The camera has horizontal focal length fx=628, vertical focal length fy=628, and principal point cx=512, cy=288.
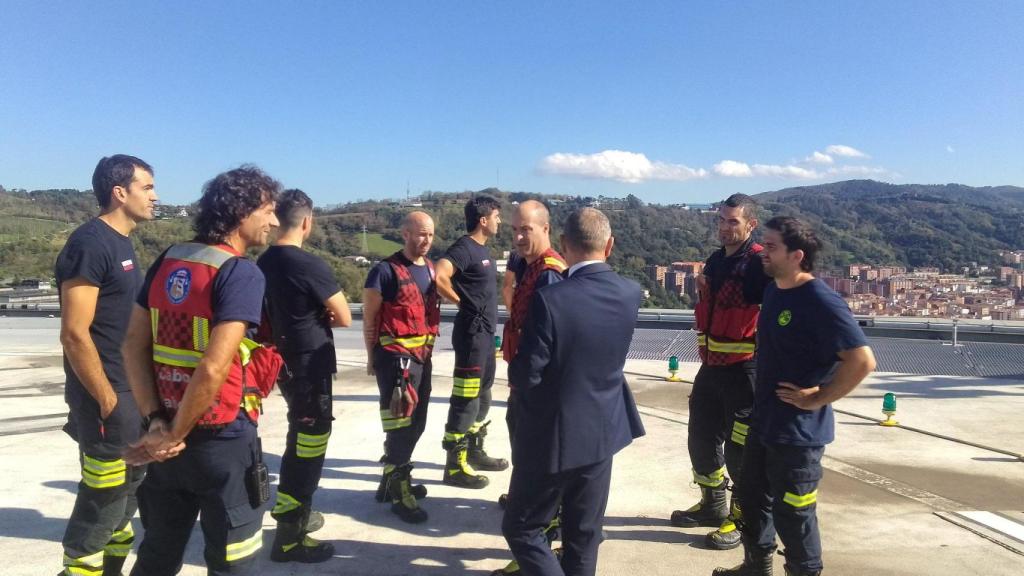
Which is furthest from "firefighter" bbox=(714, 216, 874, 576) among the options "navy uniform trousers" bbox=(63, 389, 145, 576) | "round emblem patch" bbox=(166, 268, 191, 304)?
"navy uniform trousers" bbox=(63, 389, 145, 576)

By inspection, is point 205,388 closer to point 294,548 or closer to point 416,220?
point 294,548

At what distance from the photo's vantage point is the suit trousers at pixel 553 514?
2535 millimetres

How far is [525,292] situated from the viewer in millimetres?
3486

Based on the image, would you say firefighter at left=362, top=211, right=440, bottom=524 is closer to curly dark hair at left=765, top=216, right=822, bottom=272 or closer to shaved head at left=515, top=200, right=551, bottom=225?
shaved head at left=515, top=200, right=551, bottom=225

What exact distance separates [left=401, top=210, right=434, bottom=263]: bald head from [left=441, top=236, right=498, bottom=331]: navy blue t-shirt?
1.11 feet

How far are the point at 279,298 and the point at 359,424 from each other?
118 inches

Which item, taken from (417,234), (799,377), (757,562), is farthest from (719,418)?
(417,234)

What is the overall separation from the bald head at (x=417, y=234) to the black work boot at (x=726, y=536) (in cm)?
245

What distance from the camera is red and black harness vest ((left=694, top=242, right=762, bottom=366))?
3713 mm

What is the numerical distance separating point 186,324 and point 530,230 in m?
1.95

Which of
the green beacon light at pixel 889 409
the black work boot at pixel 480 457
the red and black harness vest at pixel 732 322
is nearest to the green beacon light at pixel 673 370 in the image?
the green beacon light at pixel 889 409

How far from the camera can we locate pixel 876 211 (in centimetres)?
3189

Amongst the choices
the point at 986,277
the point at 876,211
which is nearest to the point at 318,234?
the point at 876,211

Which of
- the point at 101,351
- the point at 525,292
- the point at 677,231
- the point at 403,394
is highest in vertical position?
the point at 677,231
